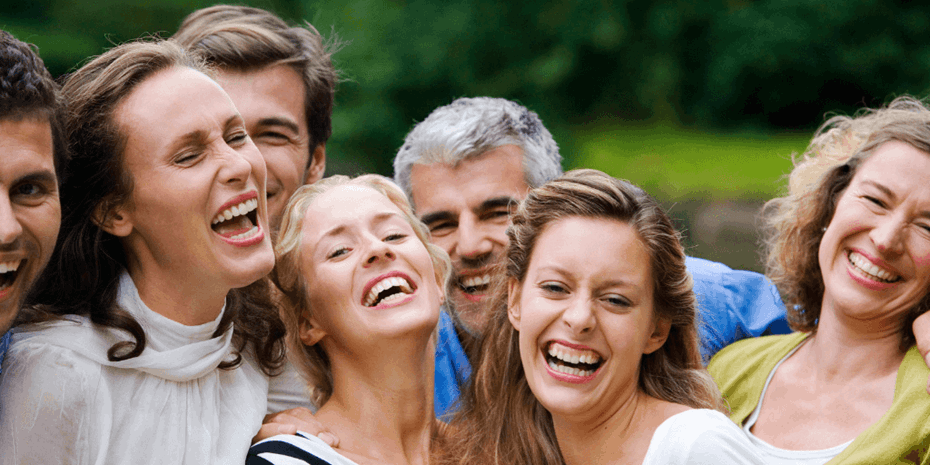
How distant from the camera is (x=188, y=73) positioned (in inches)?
105

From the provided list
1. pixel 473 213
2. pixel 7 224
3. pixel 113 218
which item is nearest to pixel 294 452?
pixel 113 218

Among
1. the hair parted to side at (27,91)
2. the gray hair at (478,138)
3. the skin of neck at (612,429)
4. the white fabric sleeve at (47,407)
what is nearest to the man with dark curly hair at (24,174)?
the hair parted to side at (27,91)

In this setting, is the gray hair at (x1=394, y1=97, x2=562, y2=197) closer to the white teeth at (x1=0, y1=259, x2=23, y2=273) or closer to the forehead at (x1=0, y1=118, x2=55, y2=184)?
the forehead at (x1=0, y1=118, x2=55, y2=184)

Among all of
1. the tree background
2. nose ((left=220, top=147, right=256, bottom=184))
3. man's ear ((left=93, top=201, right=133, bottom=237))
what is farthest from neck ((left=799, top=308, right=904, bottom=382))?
the tree background

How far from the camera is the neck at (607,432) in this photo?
2666 mm

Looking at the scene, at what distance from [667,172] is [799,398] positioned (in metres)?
9.12

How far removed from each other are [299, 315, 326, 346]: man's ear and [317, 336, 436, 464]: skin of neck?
66 millimetres

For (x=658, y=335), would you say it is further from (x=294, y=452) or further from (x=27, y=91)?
(x=27, y=91)

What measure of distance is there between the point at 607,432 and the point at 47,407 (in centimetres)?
155

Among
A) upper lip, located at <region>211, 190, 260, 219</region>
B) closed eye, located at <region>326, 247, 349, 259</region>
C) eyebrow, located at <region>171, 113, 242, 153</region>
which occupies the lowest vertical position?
closed eye, located at <region>326, 247, 349, 259</region>

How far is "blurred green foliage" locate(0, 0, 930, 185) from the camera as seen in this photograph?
13594 millimetres

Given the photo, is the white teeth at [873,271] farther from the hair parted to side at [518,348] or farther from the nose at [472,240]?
the nose at [472,240]

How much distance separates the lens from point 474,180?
3.58 meters

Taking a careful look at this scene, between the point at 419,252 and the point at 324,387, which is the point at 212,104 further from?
the point at 324,387
